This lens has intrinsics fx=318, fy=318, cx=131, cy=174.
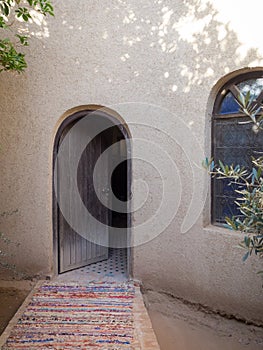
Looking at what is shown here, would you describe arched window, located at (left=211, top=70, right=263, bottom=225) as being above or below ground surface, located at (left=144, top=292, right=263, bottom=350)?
above

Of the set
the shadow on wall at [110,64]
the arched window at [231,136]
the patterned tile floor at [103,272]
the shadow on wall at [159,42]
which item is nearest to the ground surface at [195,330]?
the patterned tile floor at [103,272]

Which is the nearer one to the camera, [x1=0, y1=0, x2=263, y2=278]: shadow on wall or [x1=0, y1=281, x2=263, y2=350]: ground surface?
[x1=0, y1=281, x2=263, y2=350]: ground surface

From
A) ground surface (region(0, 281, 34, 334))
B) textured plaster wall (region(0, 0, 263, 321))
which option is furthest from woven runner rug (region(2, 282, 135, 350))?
textured plaster wall (region(0, 0, 263, 321))

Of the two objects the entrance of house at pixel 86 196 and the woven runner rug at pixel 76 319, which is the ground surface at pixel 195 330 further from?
the entrance of house at pixel 86 196

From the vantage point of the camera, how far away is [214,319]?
421 cm

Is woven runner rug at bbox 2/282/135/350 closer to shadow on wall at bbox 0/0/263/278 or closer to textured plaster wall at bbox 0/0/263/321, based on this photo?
textured plaster wall at bbox 0/0/263/321

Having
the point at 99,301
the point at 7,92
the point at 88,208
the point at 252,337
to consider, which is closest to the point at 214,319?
the point at 252,337

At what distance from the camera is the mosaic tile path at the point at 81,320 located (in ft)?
10.8

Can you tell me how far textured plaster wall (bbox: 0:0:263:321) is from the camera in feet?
13.2

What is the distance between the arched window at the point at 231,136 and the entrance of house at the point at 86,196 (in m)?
1.37

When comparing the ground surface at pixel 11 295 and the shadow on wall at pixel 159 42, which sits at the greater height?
the shadow on wall at pixel 159 42

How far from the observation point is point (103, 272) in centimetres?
539

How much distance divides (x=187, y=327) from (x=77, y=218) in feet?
8.12

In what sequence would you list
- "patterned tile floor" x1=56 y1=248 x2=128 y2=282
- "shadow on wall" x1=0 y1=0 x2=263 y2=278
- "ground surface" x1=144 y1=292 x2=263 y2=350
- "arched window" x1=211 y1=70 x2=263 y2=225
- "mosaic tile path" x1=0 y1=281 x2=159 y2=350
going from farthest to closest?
"patterned tile floor" x1=56 y1=248 x2=128 y2=282
"shadow on wall" x1=0 y1=0 x2=263 y2=278
"arched window" x1=211 y1=70 x2=263 y2=225
"ground surface" x1=144 y1=292 x2=263 y2=350
"mosaic tile path" x1=0 y1=281 x2=159 y2=350
